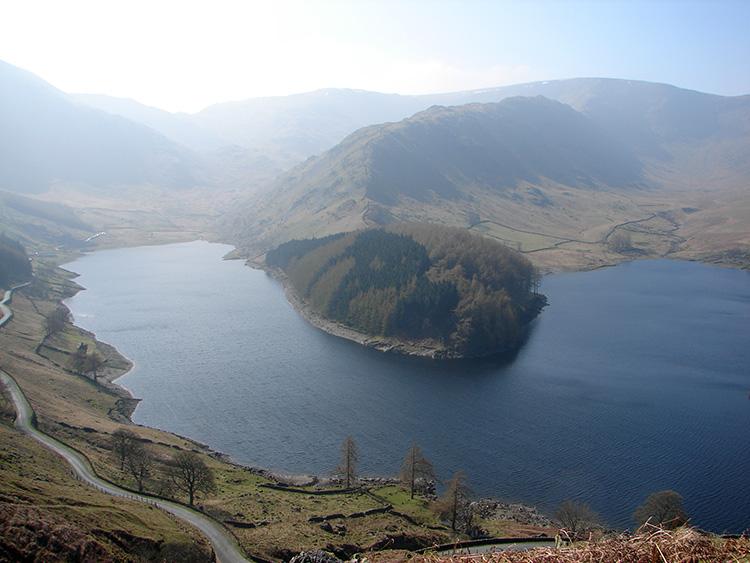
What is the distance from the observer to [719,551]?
6.11 m

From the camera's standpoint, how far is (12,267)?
123 metres

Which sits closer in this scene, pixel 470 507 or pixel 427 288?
pixel 470 507

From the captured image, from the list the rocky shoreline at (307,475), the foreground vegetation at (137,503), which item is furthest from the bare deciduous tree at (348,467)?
the rocky shoreline at (307,475)

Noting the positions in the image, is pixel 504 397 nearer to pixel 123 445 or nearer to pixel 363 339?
pixel 363 339

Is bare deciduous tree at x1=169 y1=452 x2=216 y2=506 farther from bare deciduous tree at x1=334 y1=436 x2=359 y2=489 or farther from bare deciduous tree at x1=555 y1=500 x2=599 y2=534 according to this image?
bare deciduous tree at x1=555 y1=500 x2=599 y2=534

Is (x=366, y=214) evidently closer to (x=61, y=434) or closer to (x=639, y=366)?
(x=639, y=366)

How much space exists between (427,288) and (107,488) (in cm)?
6790

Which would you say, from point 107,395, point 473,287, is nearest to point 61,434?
point 107,395

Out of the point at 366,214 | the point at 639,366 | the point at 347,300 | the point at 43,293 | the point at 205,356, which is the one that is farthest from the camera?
the point at 366,214

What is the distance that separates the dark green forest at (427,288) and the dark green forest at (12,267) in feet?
231

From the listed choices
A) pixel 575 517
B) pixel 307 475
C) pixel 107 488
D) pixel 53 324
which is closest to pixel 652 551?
pixel 575 517

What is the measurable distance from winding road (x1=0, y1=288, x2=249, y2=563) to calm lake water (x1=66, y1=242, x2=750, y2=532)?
1533cm

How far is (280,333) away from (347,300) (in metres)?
17.0

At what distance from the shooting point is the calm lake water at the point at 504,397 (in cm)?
5069
